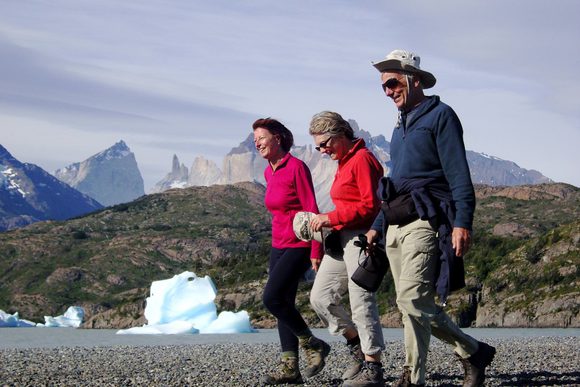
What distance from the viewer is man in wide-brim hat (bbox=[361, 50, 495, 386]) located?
21.3 feet

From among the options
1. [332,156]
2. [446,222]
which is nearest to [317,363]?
[332,156]

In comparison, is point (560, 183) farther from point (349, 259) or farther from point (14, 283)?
point (349, 259)

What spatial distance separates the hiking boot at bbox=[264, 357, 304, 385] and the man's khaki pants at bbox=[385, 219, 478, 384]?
191 centimetres

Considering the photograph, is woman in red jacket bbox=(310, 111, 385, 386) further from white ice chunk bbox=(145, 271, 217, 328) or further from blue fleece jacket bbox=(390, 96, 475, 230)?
white ice chunk bbox=(145, 271, 217, 328)

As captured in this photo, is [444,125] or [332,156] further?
[332,156]

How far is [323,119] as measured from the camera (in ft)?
25.5

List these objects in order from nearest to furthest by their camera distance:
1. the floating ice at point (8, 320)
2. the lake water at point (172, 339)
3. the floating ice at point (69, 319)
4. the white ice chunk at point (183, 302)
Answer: the lake water at point (172, 339)
the white ice chunk at point (183, 302)
the floating ice at point (8, 320)
the floating ice at point (69, 319)

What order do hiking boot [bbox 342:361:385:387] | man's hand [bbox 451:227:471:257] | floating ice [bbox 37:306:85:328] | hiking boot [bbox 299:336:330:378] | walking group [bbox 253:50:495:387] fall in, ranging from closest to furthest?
man's hand [bbox 451:227:471:257]
walking group [bbox 253:50:495:387]
hiking boot [bbox 342:361:385:387]
hiking boot [bbox 299:336:330:378]
floating ice [bbox 37:306:85:328]

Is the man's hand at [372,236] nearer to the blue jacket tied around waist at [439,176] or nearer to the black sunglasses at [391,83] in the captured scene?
the blue jacket tied around waist at [439,176]

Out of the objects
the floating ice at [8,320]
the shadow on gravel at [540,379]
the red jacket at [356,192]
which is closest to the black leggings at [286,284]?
the red jacket at [356,192]

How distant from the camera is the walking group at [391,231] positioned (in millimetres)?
6582

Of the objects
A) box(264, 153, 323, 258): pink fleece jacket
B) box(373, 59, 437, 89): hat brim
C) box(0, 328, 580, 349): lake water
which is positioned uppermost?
Result: box(373, 59, 437, 89): hat brim

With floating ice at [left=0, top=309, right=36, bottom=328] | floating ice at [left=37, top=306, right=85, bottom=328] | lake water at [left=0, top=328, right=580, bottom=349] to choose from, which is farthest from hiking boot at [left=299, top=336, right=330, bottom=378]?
floating ice at [left=37, top=306, right=85, bottom=328]

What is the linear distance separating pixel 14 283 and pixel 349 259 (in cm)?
15736
